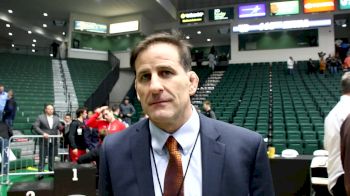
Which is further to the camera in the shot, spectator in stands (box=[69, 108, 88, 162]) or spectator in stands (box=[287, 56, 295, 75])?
spectator in stands (box=[287, 56, 295, 75])

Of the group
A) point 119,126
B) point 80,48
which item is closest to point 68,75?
point 80,48

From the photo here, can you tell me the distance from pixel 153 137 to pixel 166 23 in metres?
19.2

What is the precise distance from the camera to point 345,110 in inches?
91.1

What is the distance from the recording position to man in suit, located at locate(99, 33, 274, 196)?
1.12m

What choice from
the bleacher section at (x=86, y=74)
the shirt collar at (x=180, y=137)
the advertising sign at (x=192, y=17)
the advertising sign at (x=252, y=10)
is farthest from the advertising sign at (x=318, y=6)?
the shirt collar at (x=180, y=137)

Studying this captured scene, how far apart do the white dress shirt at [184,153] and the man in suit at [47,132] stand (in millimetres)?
5565

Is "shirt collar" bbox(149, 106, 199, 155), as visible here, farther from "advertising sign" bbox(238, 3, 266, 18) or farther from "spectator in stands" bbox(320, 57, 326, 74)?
"advertising sign" bbox(238, 3, 266, 18)

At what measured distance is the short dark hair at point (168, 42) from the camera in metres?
1.18

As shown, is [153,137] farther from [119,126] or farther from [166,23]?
[166,23]

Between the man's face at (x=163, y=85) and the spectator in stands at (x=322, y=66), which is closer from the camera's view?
the man's face at (x=163, y=85)

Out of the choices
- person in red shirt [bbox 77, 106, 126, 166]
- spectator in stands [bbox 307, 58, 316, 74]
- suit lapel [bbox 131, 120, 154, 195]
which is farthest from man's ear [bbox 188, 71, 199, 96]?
spectator in stands [bbox 307, 58, 316, 74]

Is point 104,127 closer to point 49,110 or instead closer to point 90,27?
point 49,110

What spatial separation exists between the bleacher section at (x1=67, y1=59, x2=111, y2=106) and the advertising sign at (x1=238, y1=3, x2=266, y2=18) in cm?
845

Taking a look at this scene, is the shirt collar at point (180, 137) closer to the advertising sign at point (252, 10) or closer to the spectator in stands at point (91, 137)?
the spectator in stands at point (91, 137)
